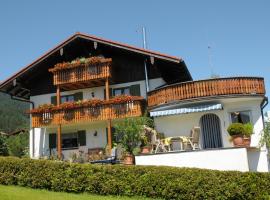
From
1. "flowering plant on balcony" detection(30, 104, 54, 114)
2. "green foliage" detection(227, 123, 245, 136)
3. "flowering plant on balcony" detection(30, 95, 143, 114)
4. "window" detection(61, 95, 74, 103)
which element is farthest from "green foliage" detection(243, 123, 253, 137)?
"window" detection(61, 95, 74, 103)

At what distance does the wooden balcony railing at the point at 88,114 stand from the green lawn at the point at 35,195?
9079 mm

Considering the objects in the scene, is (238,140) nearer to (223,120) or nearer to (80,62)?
(223,120)

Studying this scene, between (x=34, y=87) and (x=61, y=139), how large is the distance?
4.56 m

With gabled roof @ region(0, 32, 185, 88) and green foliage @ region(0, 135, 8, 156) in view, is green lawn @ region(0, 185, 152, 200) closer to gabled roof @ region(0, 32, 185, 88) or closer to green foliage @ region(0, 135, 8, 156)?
green foliage @ region(0, 135, 8, 156)

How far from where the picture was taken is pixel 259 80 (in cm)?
2116

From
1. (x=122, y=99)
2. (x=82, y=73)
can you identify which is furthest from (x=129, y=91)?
(x=82, y=73)

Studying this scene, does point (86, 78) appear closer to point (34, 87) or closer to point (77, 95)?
point (77, 95)

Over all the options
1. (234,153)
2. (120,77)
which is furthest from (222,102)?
(120,77)

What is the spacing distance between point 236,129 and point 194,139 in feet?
7.57

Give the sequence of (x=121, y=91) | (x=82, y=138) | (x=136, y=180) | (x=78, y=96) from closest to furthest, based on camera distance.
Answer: (x=136, y=180)
(x=121, y=91)
(x=82, y=138)
(x=78, y=96)

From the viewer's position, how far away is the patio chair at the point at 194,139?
20.6 m

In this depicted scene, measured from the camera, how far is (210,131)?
22.4 metres

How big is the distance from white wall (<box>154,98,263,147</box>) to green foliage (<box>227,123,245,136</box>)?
129 cm

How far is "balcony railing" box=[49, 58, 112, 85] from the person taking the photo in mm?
25500
